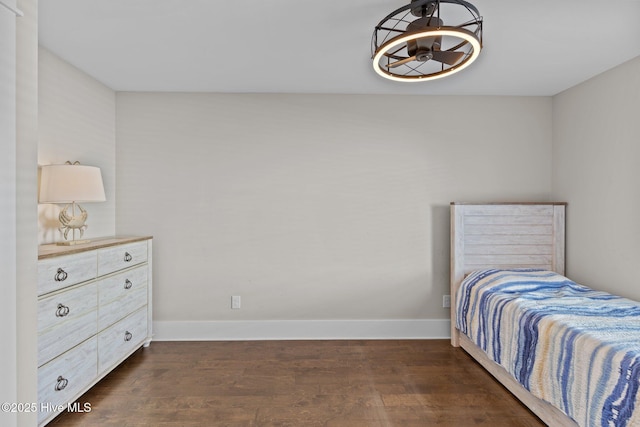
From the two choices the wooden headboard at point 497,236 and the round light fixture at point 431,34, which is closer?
the round light fixture at point 431,34

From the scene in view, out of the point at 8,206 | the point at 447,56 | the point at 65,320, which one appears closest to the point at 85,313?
the point at 65,320

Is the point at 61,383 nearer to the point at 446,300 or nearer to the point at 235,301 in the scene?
the point at 235,301

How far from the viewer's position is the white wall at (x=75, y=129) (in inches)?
108

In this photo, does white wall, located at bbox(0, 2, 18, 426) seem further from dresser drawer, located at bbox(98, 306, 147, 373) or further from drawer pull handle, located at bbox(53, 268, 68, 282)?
dresser drawer, located at bbox(98, 306, 147, 373)

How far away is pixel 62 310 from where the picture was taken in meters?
2.27

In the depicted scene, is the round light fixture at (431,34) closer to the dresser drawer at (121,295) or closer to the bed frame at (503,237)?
the bed frame at (503,237)

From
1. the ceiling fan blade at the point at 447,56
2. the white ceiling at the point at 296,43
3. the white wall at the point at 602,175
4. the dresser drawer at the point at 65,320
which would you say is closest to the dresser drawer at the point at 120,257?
the dresser drawer at the point at 65,320

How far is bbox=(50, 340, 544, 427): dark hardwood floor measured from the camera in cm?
234

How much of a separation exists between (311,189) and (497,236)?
5.84 feet

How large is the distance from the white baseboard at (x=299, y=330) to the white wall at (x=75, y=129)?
1.14 metres

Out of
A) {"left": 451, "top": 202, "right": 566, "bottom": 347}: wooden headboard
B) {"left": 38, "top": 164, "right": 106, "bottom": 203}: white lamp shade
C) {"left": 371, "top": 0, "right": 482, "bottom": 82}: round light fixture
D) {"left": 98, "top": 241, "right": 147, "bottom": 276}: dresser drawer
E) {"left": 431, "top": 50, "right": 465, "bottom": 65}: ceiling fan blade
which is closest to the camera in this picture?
{"left": 371, "top": 0, "right": 482, "bottom": 82}: round light fixture

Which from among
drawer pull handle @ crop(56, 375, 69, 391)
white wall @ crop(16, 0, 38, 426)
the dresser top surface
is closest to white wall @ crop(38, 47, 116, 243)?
the dresser top surface

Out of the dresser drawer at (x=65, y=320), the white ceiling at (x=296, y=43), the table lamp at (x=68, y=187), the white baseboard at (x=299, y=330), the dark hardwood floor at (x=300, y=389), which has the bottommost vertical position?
the dark hardwood floor at (x=300, y=389)

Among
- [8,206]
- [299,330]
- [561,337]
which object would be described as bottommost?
[299,330]
